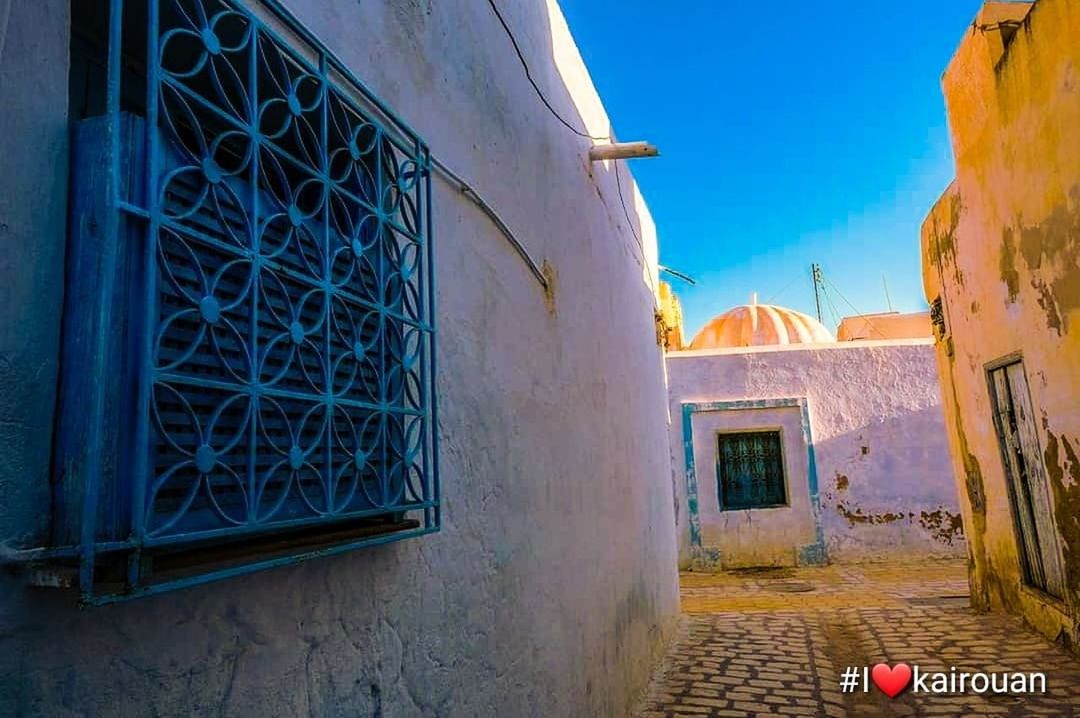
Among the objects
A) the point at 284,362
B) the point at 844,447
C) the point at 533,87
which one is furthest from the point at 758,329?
the point at 284,362

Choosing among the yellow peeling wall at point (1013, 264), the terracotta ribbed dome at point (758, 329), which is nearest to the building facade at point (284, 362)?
the yellow peeling wall at point (1013, 264)

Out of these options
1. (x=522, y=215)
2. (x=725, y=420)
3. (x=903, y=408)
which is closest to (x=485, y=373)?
(x=522, y=215)

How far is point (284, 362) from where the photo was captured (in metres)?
1.29

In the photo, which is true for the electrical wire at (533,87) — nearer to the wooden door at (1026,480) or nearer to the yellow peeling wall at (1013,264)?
the yellow peeling wall at (1013,264)

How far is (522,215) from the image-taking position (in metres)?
2.97

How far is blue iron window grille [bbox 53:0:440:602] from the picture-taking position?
3.17 feet

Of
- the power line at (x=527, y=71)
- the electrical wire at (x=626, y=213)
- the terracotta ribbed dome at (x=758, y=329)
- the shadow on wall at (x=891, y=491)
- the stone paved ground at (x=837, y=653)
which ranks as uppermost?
the terracotta ribbed dome at (x=758, y=329)

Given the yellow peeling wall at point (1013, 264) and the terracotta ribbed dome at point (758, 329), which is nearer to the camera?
the yellow peeling wall at point (1013, 264)

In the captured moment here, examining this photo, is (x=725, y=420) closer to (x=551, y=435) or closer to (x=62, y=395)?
(x=551, y=435)

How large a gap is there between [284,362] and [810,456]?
10980 millimetres

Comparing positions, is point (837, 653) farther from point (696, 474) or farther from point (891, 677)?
point (696, 474)

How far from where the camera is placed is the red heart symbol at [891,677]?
172 inches

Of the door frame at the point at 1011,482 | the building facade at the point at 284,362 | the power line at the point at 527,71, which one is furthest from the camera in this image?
the door frame at the point at 1011,482

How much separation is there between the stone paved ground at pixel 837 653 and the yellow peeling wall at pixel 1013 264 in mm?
390
